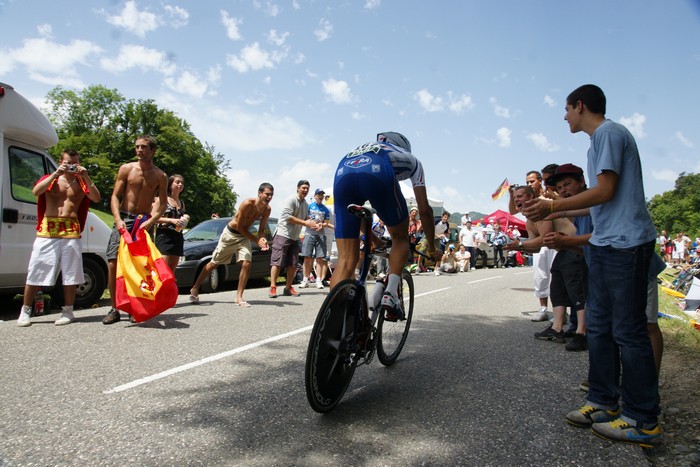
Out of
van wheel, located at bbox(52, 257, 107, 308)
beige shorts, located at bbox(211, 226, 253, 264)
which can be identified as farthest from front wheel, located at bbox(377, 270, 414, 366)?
van wheel, located at bbox(52, 257, 107, 308)

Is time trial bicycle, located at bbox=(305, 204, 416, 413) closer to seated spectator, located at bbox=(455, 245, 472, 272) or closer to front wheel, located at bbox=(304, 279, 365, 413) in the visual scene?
front wheel, located at bbox=(304, 279, 365, 413)

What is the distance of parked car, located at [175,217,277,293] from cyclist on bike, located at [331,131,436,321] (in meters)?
5.68

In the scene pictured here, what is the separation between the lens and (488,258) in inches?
920

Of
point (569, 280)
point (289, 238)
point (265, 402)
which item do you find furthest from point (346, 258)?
point (289, 238)

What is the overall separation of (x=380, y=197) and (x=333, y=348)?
3.52ft

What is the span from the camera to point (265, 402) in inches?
122

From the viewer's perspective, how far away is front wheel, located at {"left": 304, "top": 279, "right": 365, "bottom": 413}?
2.70 m

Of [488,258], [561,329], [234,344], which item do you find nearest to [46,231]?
[234,344]

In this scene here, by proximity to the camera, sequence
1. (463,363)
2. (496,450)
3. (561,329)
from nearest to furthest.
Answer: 1. (496,450)
2. (463,363)
3. (561,329)

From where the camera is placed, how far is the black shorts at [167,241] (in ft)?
22.4

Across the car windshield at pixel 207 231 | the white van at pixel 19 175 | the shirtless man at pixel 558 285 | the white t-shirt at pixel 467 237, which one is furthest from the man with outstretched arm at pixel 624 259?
the white t-shirt at pixel 467 237

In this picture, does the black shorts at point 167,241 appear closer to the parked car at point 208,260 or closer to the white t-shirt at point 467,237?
the parked car at point 208,260

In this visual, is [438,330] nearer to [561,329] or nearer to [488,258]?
[561,329]

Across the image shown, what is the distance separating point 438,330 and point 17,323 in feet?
16.5
